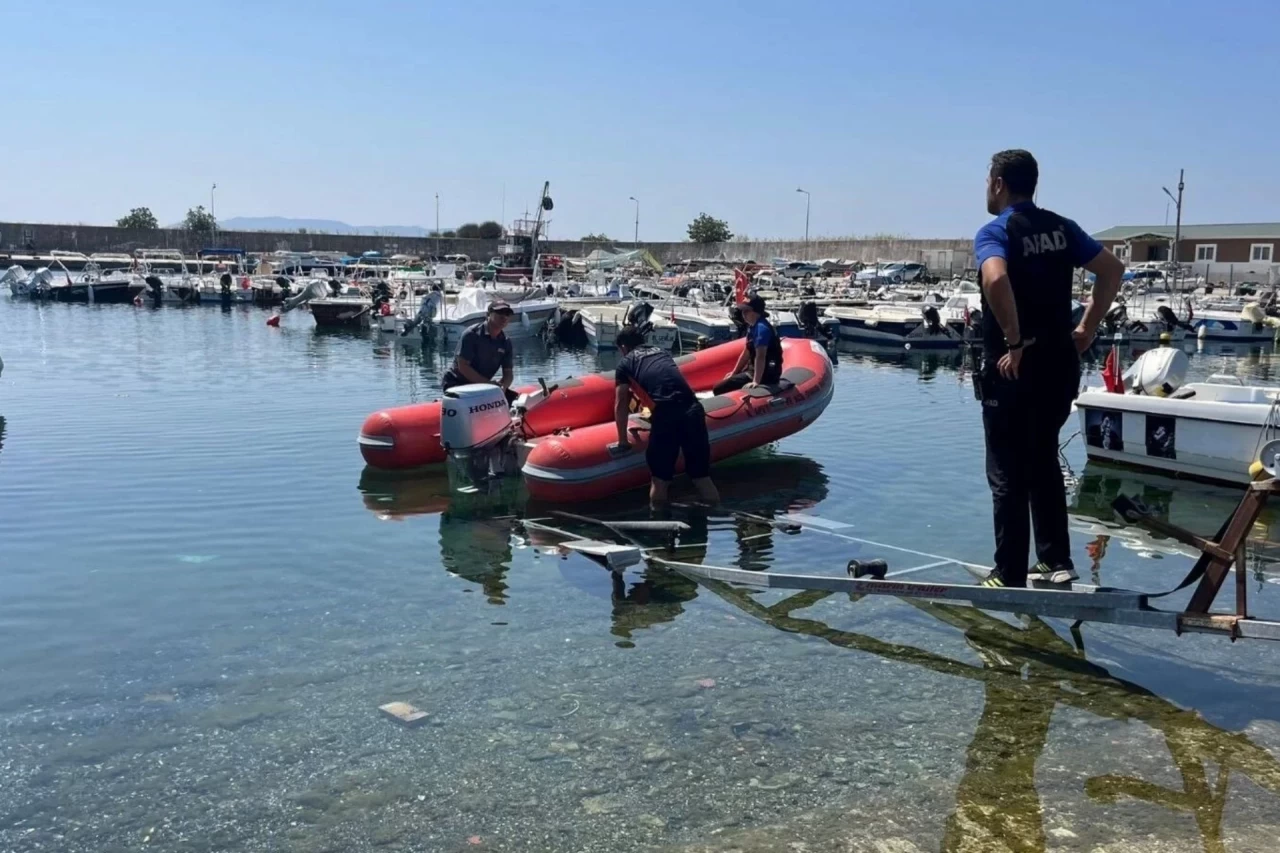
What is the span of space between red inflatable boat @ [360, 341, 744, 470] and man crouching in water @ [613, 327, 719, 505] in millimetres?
1689

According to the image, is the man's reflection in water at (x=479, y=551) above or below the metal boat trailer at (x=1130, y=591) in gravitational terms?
below

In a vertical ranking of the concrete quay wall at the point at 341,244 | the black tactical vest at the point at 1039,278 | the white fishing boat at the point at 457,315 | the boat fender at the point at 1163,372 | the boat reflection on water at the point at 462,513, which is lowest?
the boat reflection on water at the point at 462,513

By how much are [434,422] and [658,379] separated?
3.13 meters

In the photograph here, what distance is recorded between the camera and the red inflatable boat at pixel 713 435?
30.9 ft

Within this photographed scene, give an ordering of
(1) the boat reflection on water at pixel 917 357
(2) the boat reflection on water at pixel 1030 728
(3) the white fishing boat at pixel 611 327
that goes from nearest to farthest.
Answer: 1. (2) the boat reflection on water at pixel 1030 728
2. (1) the boat reflection on water at pixel 917 357
3. (3) the white fishing boat at pixel 611 327

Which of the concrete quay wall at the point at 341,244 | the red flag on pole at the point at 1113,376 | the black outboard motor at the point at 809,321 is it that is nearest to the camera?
the red flag on pole at the point at 1113,376

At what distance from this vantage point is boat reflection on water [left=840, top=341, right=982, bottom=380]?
85.4 ft

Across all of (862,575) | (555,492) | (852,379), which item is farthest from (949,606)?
(852,379)

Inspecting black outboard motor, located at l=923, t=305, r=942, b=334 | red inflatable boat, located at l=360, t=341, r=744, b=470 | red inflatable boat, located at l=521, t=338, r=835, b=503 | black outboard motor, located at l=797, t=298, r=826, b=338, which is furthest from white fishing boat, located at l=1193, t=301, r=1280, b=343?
red inflatable boat, located at l=360, t=341, r=744, b=470

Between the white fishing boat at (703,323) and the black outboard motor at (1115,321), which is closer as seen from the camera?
the white fishing boat at (703,323)

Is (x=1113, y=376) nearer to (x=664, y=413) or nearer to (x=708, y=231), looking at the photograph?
(x=664, y=413)

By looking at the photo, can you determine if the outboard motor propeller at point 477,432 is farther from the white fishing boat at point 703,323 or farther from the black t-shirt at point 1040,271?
the white fishing boat at point 703,323

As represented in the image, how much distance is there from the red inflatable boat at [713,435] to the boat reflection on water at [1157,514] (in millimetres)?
2777

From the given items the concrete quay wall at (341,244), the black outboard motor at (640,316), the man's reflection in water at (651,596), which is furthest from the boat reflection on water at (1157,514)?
the concrete quay wall at (341,244)
